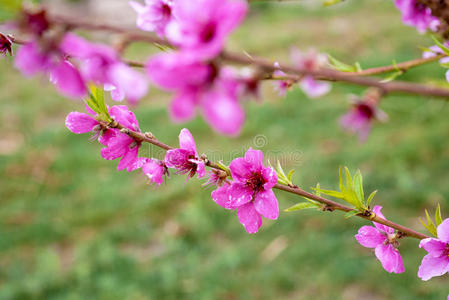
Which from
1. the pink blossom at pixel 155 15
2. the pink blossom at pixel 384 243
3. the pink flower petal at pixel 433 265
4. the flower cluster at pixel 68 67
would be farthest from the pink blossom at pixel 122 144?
the pink flower petal at pixel 433 265

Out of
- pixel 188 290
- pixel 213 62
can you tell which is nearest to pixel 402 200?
pixel 188 290

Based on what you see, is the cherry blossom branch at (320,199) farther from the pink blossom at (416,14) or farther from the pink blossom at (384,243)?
the pink blossom at (416,14)

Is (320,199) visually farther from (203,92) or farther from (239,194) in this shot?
(203,92)

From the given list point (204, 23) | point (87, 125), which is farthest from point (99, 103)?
point (204, 23)

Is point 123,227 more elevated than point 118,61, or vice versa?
point 118,61

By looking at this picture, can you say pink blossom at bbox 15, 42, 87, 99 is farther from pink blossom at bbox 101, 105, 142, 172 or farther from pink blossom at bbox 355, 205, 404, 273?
pink blossom at bbox 355, 205, 404, 273

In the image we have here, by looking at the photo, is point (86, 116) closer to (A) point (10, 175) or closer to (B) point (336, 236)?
(B) point (336, 236)
